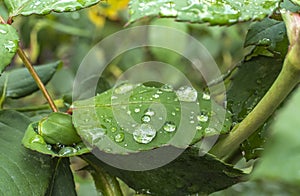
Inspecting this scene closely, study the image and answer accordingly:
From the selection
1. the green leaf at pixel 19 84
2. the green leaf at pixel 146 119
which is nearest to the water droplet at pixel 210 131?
the green leaf at pixel 146 119

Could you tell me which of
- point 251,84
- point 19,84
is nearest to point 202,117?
point 251,84

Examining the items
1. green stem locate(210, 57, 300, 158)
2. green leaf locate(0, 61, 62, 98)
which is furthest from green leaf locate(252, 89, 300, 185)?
green leaf locate(0, 61, 62, 98)

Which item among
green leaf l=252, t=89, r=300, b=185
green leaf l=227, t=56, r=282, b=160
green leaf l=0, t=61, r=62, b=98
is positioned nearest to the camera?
green leaf l=252, t=89, r=300, b=185

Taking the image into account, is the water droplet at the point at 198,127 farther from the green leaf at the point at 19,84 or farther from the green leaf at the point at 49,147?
the green leaf at the point at 19,84

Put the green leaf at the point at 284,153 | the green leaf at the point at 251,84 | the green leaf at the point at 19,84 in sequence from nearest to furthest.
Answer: the green leaf at the point at 284,153 < the green leaf at the point at 251,84 < the green leaf at the point at 19,84

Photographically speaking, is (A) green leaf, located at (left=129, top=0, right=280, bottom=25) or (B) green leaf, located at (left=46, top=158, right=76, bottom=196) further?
(B) green leaf, located at (left=46, top=158, right=76, bottom=196)

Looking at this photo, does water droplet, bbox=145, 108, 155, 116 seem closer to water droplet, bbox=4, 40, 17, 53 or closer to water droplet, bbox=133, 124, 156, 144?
water droplet, bbox=133, 124, 156, 144

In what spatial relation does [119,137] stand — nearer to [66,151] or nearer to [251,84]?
[66,151]
